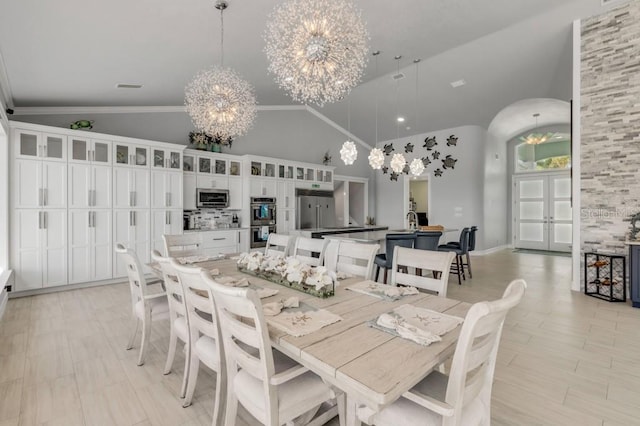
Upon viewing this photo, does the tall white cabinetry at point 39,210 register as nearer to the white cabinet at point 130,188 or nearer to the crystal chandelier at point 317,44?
the white cabinet at point 130,188

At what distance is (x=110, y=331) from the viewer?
3201mm

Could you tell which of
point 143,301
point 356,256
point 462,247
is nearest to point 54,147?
point 143,301

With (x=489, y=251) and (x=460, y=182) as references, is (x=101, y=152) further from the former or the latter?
(x=489, y=251)

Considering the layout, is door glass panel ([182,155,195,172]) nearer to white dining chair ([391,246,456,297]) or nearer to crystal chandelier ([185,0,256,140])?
crystal chandelier ([185,0,256,140])

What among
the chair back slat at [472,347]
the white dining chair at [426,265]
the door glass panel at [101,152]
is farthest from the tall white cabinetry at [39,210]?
the chair back slat at [472,347]

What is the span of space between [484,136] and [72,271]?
935 cm

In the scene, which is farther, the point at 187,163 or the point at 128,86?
the point at 187,163

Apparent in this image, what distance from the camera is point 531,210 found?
9.38m

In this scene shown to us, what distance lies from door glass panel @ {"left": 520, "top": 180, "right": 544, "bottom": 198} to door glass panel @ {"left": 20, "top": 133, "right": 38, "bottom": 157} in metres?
11.6

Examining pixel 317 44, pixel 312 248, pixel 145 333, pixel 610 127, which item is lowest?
→ pixel 145 333

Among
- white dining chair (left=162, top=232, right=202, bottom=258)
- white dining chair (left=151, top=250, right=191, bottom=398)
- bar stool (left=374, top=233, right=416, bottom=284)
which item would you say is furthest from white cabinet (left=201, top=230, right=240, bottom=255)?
white dining chair (left=151, top=250, right=191, bottom=398)

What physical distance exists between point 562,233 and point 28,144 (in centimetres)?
1205

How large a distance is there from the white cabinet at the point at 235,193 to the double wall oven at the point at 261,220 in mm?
294

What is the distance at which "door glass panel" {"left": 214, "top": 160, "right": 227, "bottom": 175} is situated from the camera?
6.30 metres
